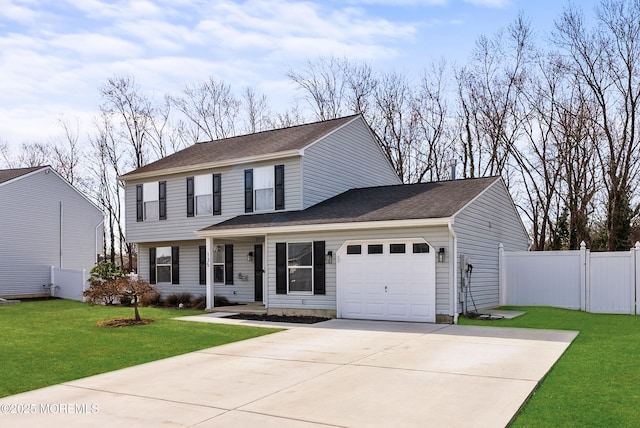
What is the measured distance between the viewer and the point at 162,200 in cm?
2162

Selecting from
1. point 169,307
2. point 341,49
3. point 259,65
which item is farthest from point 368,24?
point 341,49

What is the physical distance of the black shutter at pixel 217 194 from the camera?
1999 centimetres

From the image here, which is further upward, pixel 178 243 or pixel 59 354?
pixel 178 243

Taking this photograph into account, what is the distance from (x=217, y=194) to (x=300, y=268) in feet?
17.7

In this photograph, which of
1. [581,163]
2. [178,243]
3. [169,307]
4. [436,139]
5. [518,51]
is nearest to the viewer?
[169,307]

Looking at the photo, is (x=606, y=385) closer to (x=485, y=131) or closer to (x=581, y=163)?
(x=581, y=163)

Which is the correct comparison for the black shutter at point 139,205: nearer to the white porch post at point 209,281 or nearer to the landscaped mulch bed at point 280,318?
the white porch post at point 209,281

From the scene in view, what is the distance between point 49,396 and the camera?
7406 mm

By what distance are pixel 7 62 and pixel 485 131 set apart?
2182cm

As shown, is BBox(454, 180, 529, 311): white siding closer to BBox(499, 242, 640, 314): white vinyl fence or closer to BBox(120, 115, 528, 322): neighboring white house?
BBox(120, 115, 528, 322): neighboring white house

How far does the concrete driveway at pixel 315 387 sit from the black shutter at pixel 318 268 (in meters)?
4.27

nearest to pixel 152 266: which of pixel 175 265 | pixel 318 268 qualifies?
pixel 175 265

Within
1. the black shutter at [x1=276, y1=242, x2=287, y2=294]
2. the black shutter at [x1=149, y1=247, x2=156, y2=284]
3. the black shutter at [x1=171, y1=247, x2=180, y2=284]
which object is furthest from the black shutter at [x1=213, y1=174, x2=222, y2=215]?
the black shutter at [x1=276, y1=242, x2=287, y2=294]

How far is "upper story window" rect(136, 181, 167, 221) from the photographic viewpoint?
21.6 m
